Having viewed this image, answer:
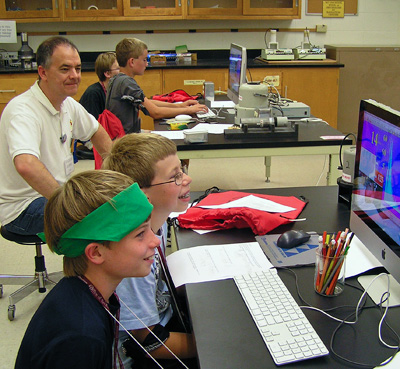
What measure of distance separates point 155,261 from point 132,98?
6.52 feet

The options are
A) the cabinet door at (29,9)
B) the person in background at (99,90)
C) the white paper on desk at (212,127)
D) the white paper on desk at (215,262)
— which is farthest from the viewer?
the cabinet door at (29,9)

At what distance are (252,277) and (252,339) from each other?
252 mm

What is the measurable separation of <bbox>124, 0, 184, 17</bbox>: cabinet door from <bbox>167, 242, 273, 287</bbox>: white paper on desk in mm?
3966

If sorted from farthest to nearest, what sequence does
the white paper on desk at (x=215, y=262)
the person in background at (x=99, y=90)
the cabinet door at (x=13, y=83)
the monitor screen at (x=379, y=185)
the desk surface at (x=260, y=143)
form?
the cabinet door at (x=13, y=83) < the person in background at (x=99, y=90) < the desk surface at (x=260, y=143) < the white paper on desk at (x=215, y=262) < the monitor screen at (x=379, y=185)

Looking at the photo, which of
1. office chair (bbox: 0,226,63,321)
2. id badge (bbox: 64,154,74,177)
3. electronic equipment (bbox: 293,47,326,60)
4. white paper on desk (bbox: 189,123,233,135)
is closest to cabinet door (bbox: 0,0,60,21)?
electronic equipment (bbox: 293,47,326,60)

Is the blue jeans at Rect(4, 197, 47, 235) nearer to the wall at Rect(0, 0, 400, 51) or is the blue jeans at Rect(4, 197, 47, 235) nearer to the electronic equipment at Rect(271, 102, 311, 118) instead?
the electronic equipment at Rect(271, 102, 311, 118)

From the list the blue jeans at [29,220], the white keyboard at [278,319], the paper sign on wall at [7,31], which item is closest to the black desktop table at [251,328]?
the white keyboard at [278,319]

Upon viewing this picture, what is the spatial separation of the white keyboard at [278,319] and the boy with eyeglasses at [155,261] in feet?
0.63

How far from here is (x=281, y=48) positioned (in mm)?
5402

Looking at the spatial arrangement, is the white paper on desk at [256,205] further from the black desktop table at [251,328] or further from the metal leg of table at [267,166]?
the metal leg of table at [267,166]

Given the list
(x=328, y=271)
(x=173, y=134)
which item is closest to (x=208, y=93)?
(x=173, y=134)

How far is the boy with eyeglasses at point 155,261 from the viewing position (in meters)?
1.25

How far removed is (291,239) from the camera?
1.51 meters

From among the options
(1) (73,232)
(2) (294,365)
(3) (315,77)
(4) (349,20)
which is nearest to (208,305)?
(2) (294,365)
